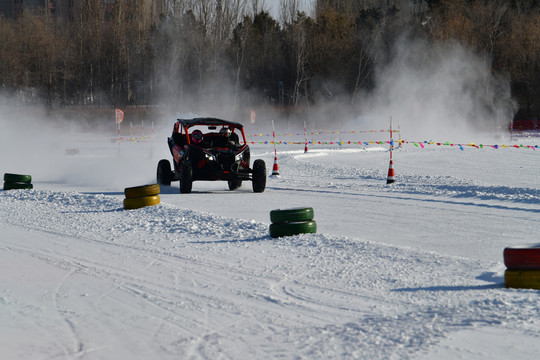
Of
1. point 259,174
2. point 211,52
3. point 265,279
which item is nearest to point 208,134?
point 259,174

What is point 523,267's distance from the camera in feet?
22.4

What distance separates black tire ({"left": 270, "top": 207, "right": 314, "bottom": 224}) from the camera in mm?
9945

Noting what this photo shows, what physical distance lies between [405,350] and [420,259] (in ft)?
10.4

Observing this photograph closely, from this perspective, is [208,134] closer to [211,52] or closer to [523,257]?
[523,257]

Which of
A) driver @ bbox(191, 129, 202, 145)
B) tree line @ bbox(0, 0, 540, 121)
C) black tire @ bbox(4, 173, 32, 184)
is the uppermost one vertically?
tree line @ bbox(0, 0, 540, 121)

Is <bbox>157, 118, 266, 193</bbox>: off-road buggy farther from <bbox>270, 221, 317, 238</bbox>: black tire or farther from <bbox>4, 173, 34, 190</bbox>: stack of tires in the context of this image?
<bbox>270, 221, 317, 238</bbox>: black tire

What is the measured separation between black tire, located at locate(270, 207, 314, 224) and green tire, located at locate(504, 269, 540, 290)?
359 centimetres

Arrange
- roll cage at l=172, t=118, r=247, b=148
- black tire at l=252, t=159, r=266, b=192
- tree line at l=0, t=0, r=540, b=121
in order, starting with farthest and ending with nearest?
tree line at l=0, t=0, r=540, b=121
roll cage at l=172, t=118, r=247, b=148
black tire at l=252, t=159, r=266, b=192

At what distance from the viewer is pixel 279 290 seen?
23.5 ft

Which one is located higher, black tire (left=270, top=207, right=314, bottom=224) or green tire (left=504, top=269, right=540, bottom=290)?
black tire (left=270, top=207, right=314, bottom=224)

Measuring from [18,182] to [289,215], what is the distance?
32.3ft

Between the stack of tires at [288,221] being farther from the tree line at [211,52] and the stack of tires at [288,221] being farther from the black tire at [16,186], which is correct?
the tree line at [211,52]

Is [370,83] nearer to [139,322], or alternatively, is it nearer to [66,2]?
[66,2]

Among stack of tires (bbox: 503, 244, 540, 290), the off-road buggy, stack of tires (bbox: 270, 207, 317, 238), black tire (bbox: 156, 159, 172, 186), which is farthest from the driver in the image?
stack of tires (bbox: 503, 244, 540, 290)
